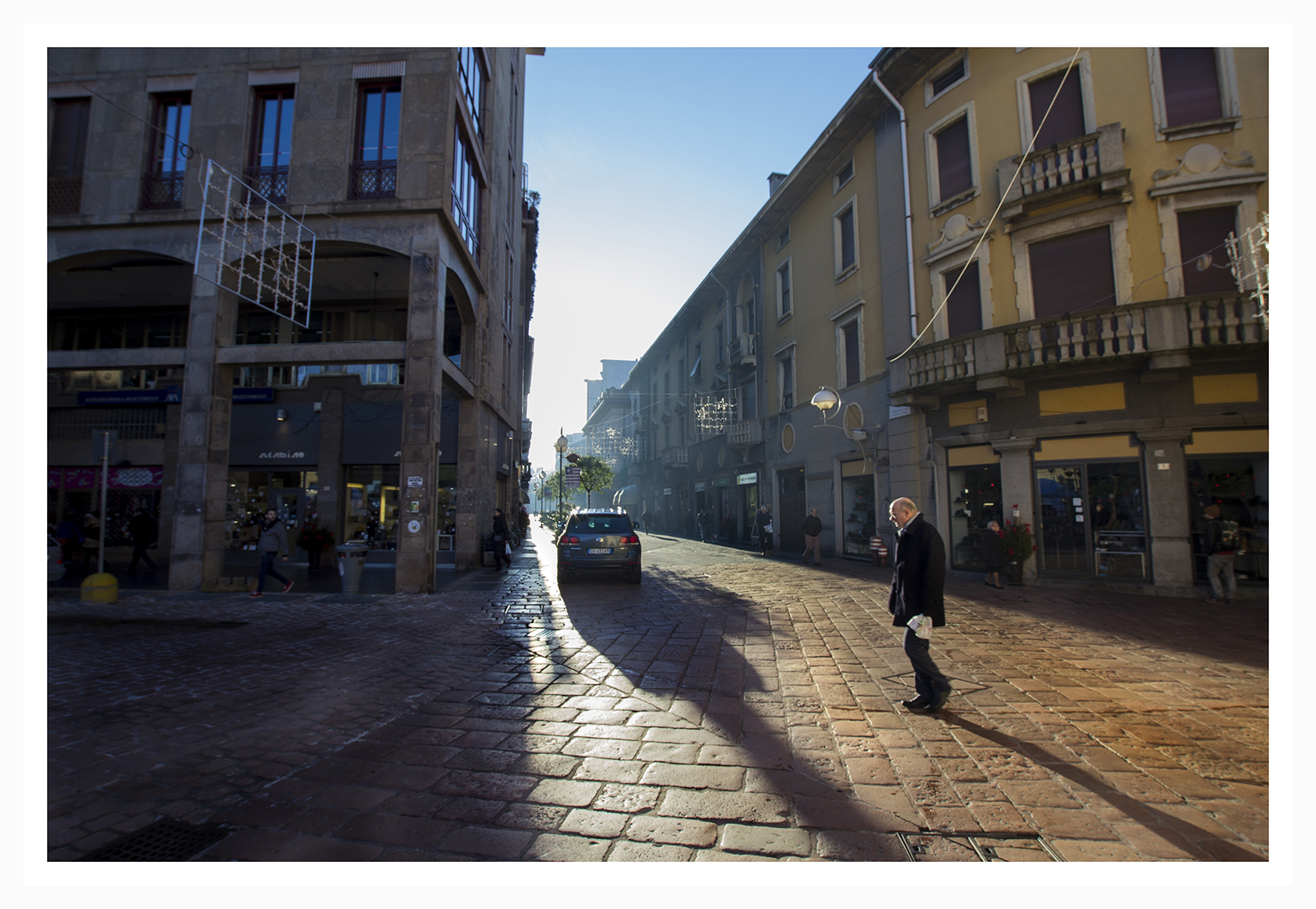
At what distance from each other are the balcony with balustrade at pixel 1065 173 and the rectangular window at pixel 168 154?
1786 centimetres

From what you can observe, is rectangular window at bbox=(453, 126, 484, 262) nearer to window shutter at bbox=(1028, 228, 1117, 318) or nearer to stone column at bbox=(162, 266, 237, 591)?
stone column at bbox=(162, 266, 237, 591)

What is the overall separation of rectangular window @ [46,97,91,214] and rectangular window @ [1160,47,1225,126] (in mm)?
22446

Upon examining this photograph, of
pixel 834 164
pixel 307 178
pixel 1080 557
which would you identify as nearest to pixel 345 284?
pixel 307 178

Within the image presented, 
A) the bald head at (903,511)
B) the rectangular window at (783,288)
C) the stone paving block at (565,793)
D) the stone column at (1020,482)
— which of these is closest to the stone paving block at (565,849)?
the stone paving block at (565,793)

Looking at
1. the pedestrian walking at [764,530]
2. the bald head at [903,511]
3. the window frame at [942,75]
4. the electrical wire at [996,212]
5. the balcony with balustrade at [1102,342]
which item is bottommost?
the pedestrian walking at [764,530]

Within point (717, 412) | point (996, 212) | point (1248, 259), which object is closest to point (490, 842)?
point (1248, 259)


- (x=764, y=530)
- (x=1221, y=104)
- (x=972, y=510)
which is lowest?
(x=764, y=530)

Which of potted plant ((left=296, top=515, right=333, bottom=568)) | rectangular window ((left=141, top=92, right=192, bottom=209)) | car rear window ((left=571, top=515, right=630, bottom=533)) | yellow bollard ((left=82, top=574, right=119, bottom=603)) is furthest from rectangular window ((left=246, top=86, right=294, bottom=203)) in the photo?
car rear window ((left=571, top=515, right=630, bottom=533))

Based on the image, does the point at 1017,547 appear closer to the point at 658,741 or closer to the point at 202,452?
the point at 658,741

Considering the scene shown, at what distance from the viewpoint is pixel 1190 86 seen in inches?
441

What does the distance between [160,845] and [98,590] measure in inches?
417

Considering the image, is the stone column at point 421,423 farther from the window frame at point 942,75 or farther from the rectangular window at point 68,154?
the window frame at point 942,75

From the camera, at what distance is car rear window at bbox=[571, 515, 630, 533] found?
12.8 m

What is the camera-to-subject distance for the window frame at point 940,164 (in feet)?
44.9
